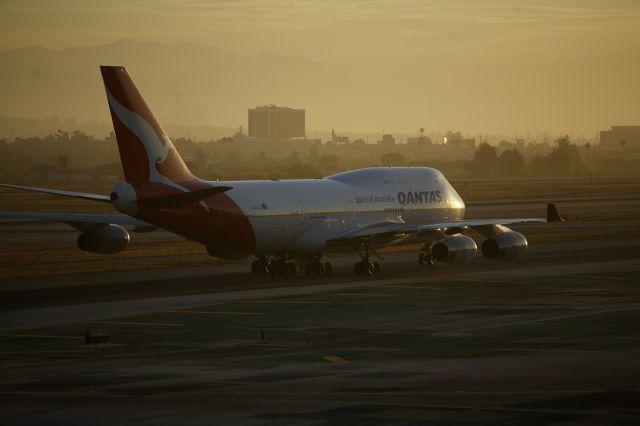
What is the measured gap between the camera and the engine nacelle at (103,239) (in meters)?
56.4

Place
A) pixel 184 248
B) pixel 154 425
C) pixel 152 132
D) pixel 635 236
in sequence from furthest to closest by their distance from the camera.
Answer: pixel 635 236, pixel 184 248, pixel 152 132, pixel 154 425

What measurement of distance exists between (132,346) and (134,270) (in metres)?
24.0

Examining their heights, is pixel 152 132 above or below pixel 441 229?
above

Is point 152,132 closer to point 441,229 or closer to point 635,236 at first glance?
point 441,229

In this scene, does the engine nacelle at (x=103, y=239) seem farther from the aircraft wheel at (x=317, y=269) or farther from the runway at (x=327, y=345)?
the aircraft wheel at (x=317, y=269)

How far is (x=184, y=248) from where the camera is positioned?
72.4 metres

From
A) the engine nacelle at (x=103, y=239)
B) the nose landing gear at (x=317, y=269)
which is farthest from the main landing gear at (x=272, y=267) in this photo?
the engine nacelle at (x=103, y=239)

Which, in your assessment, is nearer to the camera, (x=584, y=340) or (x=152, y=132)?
(x=584, y=340)

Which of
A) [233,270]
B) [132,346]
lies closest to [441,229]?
[233,270]

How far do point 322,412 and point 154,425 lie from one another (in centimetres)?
331

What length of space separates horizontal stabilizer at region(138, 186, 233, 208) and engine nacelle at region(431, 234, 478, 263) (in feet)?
36.2

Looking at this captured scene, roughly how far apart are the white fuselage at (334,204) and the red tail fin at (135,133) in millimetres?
4264

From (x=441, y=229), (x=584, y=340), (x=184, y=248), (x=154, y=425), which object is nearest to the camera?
(x=154, y=425)

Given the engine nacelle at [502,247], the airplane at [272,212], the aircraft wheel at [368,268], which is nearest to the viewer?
the airplane at [272,212]
